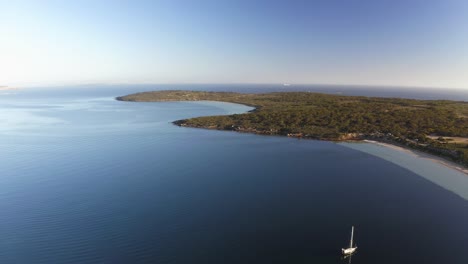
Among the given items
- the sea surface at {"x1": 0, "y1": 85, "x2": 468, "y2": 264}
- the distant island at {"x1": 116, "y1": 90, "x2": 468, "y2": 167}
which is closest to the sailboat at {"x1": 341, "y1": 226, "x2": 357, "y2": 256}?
the sea surface at {"x1": 0, "y1": 85, "x2": 468, "y2": 264}

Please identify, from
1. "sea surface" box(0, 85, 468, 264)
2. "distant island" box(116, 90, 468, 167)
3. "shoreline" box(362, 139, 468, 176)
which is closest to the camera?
"sea surface" box(0, 85, 468, 264)

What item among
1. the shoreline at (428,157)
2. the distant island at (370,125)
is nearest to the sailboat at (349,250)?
the shoreline at (428,157)

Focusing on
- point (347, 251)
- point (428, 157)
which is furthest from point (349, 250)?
point (428, 157)

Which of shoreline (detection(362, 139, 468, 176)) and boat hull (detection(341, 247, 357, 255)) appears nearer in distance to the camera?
boat hull (detection(341, 247, 357, 255))

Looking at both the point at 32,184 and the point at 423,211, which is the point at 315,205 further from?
the point at 32,184

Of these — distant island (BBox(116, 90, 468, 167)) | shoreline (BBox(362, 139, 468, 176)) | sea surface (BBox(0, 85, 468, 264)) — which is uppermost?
distant island (BBox(116, 90, 468, 167))

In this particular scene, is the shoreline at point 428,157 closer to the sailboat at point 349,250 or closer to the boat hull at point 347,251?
the sailboat at point 349,250

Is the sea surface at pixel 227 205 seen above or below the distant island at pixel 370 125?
below

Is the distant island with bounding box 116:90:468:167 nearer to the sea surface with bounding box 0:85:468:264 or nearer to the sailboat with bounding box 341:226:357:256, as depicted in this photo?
the sea surface with bounding box 0:85:468:264

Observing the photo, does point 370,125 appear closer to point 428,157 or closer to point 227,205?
point 428,157
